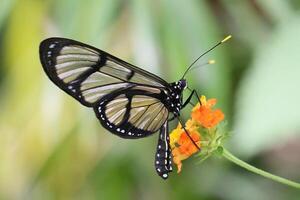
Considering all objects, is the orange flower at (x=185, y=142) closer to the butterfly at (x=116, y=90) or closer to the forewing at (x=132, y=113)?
the butterfly at (x=116, y=90)

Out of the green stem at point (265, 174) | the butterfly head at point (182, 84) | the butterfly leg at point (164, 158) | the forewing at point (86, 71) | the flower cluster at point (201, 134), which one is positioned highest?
the forewing at point (86, 71)

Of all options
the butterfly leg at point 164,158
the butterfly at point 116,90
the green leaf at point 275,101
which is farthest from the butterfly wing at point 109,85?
the green leaf at point 275,101

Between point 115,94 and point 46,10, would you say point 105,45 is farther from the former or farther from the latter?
point 115,94

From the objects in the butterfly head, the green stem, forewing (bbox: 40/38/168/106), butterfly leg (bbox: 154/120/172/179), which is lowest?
butterfly leg (bbox: 154/120/172/179)

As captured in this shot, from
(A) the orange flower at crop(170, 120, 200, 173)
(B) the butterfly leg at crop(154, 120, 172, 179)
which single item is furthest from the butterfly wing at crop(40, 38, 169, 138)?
(A) the orange flower at crop(170, 120, 200, 173)

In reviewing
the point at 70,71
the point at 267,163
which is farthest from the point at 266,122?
the point at 267,163

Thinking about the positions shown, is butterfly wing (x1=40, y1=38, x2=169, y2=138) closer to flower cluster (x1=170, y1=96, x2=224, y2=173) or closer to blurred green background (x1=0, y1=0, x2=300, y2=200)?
flower cluster (x1=170, y1=96, x2=224, y2=173)

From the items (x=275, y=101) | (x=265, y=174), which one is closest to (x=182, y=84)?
(x=265, y=174)

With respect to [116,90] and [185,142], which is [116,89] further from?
[185,142]
